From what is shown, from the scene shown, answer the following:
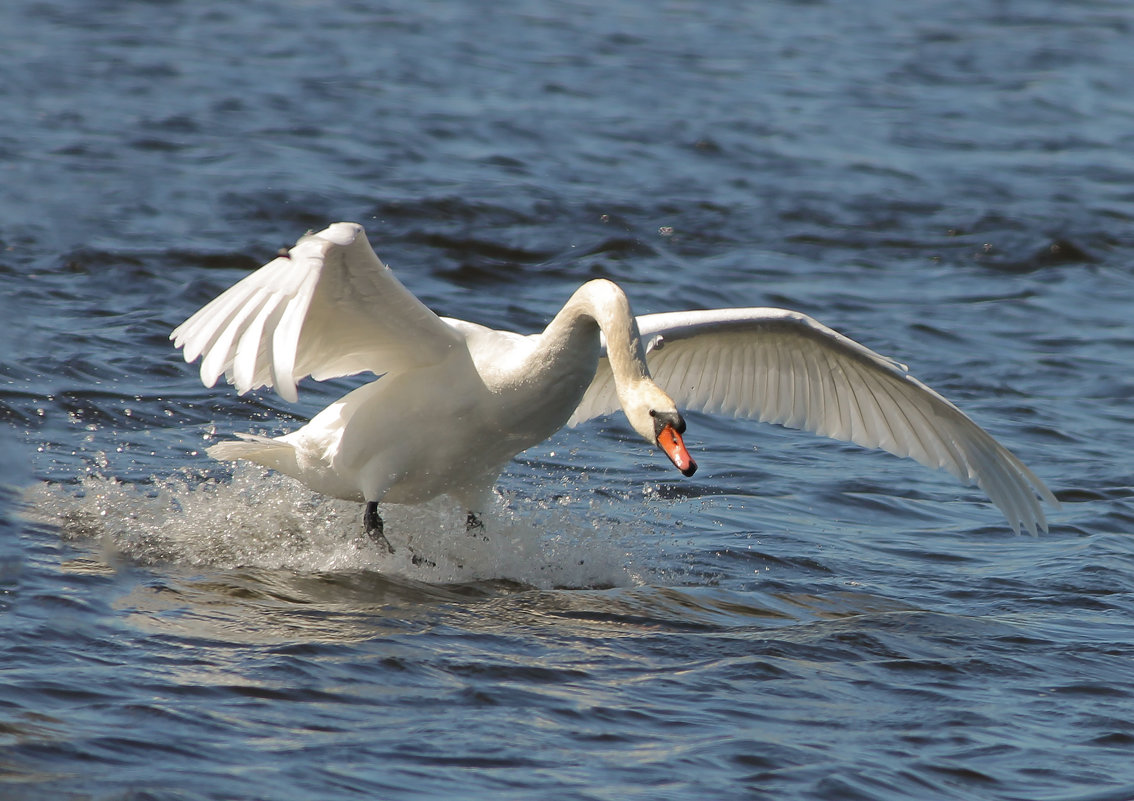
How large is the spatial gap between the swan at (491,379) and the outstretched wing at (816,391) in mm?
10

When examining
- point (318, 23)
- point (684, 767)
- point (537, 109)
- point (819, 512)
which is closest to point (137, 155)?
point (537, 109)

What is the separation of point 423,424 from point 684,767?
2536 mm

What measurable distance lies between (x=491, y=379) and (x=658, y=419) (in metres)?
1.35

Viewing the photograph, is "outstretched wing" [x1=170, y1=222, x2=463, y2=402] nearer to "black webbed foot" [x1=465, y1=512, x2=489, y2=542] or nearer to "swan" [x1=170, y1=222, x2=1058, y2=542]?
"swan" [x1=170, y1=222, x2=1058, y2=542]

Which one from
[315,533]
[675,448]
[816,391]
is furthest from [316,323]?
[816,391]

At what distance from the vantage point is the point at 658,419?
6.35 m

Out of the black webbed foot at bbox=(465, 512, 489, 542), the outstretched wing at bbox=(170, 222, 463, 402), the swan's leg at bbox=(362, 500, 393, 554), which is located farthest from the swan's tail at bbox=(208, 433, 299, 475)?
the black webbed foot at bbox=(465, 512, 489, 542)

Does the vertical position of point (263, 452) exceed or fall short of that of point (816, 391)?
it falls short

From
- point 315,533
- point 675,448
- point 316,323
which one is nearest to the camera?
point 675,448

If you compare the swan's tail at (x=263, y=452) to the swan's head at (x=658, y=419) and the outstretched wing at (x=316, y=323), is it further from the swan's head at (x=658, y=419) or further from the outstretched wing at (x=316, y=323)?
the swan's head at (x=658, y=419)

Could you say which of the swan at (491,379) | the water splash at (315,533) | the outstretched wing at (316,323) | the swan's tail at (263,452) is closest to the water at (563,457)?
the water splash at (315,533)

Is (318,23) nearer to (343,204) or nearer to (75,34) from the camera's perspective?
(75,34)

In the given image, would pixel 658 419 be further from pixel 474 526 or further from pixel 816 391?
pixel 816 391

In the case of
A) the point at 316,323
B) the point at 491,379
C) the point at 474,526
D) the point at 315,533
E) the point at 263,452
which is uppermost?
the point at 316,323
